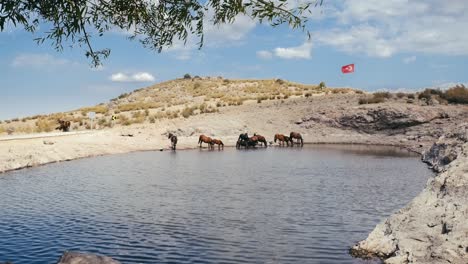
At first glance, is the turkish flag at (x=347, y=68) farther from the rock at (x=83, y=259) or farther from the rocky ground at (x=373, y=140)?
the rock at (x=83, y=259)

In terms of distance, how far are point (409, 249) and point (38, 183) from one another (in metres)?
22.1

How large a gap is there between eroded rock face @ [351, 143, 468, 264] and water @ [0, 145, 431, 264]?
1.21 metres

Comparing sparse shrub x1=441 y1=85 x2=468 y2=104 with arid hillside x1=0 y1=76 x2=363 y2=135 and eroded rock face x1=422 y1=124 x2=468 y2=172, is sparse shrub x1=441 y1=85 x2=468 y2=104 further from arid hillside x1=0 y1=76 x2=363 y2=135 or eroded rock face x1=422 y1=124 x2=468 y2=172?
eroded rock face x1=422 y1=124 x2=468 y2=172

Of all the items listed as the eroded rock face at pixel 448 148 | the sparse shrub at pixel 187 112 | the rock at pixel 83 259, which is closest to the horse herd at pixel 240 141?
the sparse shrub at pixel 187 112

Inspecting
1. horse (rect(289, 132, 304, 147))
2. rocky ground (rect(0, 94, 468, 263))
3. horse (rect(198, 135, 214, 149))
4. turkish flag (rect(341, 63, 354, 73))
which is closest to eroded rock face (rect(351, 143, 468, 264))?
rocky ground (rect(0, 94, 468, 263))

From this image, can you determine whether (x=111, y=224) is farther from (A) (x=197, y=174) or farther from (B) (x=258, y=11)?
(A) (x=197, y=174)

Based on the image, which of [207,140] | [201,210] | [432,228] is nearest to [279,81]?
[207,140]

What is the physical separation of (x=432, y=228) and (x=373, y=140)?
5050cm

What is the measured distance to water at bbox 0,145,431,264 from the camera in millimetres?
14867

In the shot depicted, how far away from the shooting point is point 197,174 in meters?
31.5

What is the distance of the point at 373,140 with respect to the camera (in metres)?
62.4

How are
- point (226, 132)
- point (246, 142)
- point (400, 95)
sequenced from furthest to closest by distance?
point (400, 95) → point (226, 132) → point (246, 142)

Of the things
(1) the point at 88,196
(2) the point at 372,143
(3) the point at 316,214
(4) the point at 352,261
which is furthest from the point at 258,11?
(2) the point at 372,143

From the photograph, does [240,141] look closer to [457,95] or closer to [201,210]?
[457,95]
